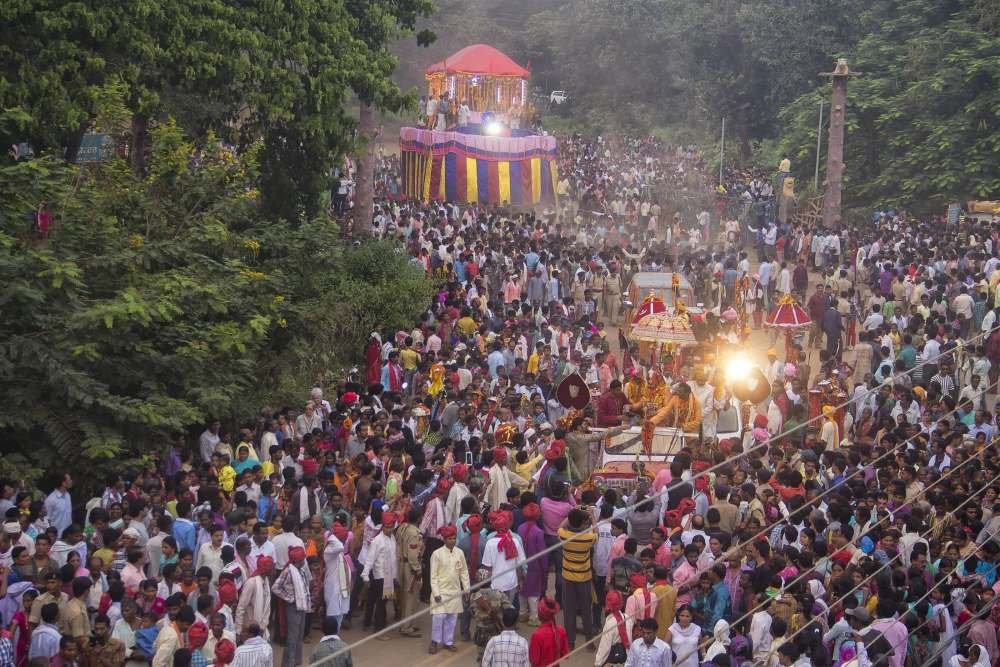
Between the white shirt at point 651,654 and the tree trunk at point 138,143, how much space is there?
12.0 m

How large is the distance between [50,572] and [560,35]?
47.3 metres

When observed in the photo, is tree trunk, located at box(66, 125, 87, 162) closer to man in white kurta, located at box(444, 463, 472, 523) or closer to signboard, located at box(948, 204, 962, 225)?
man in white kurta, located at box(444, 463, 472, 523)

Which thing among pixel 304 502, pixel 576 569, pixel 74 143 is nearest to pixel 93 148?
pixel 74 143

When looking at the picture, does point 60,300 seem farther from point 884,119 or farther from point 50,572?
point 884,119

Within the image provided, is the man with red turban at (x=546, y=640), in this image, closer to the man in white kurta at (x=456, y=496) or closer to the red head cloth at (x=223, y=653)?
the red head cloth at (x=223, y=653)

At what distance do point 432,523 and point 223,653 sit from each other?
323 centimetres

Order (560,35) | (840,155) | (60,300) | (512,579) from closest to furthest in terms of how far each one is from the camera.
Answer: (512,579)
(60,300)
(840,155)
(560,35)

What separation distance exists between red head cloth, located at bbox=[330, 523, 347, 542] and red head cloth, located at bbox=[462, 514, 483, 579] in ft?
3.40

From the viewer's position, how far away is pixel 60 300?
13.7 meters

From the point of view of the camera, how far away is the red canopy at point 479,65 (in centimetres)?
3531

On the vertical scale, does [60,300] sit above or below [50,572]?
above

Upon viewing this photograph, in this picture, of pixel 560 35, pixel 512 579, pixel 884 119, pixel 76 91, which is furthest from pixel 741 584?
pixel 560 35

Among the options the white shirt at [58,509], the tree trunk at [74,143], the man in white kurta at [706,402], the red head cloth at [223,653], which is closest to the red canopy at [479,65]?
the tree trunk at [74,143]

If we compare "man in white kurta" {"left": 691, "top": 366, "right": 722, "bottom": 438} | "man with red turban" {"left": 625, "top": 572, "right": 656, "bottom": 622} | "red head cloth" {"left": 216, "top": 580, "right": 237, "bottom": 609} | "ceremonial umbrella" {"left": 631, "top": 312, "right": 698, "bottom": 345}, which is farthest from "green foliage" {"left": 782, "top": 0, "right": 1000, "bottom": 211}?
"red head cloth" {"left": 216, "top": 580, "right": 237, "bottom": 609}
